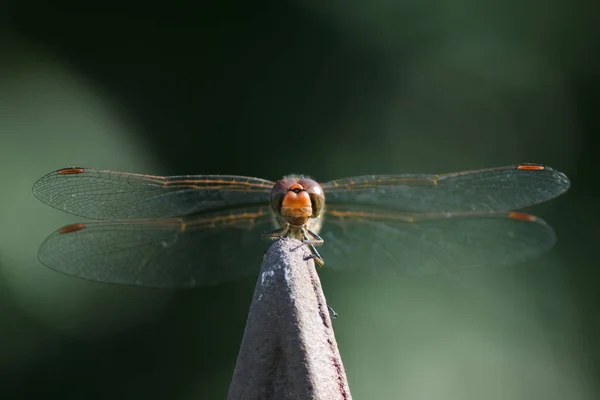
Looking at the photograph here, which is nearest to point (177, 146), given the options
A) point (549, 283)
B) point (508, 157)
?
point (508, 157)

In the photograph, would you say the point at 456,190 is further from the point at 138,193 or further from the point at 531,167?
the point at 138,193

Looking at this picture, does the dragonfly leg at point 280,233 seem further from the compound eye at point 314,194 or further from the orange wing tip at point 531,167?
the orange wing tip at point 531,167

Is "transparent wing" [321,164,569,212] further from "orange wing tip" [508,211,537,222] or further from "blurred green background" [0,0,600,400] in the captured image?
"blurred green background" [0,0,600,400]

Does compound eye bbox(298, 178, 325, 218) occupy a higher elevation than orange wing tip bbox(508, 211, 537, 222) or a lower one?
lower

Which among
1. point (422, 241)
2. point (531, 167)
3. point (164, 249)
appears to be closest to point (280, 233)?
point (164, 249)

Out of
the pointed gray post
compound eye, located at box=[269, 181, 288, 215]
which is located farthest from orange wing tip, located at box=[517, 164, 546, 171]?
the pointed gray post

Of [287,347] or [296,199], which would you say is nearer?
[287,347]

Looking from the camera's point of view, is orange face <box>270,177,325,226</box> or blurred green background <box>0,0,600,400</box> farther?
blurred green background <box>0,0,600,400</box>
